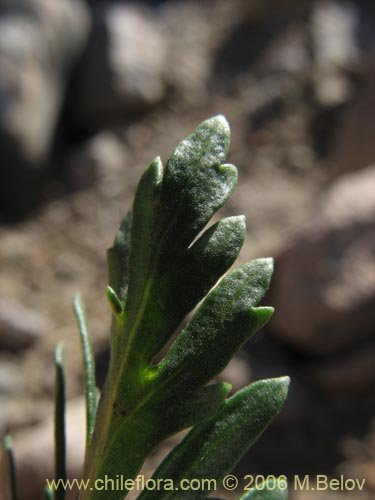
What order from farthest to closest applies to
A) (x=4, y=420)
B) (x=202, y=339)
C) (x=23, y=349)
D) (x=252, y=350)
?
(x=23, y=349), (x=252, y=350), (x=4, y=420), (x=202, y=339)

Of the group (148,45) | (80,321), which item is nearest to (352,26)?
(148,45)

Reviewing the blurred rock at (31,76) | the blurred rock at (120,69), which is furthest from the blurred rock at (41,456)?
the blurred rock at (120,69)

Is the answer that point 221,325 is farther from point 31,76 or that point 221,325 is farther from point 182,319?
point 31,76

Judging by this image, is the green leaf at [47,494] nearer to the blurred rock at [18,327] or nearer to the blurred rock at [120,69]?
the blurred rock at [18,327]

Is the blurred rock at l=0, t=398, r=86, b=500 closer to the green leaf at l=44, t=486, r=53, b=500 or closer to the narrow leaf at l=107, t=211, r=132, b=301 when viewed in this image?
the green leaf at l=44, t=486, r=53, b=500

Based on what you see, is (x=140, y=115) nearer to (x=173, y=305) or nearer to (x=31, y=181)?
(x=31, y=181)

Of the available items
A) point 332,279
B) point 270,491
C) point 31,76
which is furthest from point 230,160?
point 270,491

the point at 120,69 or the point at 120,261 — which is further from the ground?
the point at 120,69
